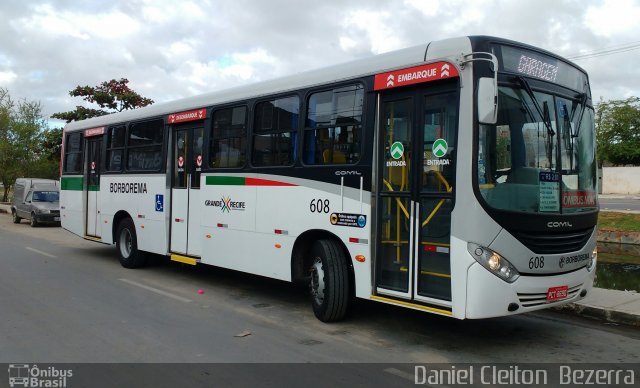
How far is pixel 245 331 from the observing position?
624 cm

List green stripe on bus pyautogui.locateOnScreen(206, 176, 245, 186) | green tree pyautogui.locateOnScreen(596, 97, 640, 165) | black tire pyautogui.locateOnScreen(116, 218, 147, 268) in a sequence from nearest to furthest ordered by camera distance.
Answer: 1. green stripe on bus pyautogui.locateOnScreen(206, 176, 245, 186)
2. black tire pyautogui.locateOnScreen(116, 218, 147, 268)
3. green tree pyautogui.locateOnScreen(596, 97, 640, 165)

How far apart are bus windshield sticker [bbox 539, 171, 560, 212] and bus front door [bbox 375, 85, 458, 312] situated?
37.4 inches

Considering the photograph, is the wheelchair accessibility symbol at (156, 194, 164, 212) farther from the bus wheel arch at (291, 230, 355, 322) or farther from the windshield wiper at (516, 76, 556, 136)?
the windshield wiper at (516, 76, 556, 136)

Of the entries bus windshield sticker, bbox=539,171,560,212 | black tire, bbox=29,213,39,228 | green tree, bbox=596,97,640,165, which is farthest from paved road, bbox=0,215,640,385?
green tree, bbox=596,97,640,165

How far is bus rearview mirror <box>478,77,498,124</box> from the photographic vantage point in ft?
15.9

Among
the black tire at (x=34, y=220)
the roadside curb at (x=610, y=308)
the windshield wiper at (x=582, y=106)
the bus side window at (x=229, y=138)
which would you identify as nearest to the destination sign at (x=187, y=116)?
the bus side window at (x=229, y=138)

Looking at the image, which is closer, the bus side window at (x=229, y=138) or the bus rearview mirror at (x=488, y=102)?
the bus rearview mirror at (x=488, y=102)

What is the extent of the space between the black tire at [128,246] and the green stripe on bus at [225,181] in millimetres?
2973

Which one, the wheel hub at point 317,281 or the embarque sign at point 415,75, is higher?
the embarque sign at point 415,75

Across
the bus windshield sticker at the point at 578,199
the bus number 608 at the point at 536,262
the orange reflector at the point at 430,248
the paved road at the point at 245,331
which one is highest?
the bus windshield sticker at the point at 578,199

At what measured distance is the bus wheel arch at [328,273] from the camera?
633 centimetres

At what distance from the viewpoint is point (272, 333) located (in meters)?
6.17

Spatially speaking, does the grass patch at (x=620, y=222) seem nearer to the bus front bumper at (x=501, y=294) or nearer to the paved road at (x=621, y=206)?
the paved road at (x=621, y=206)

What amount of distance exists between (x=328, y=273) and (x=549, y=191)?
2665mm
